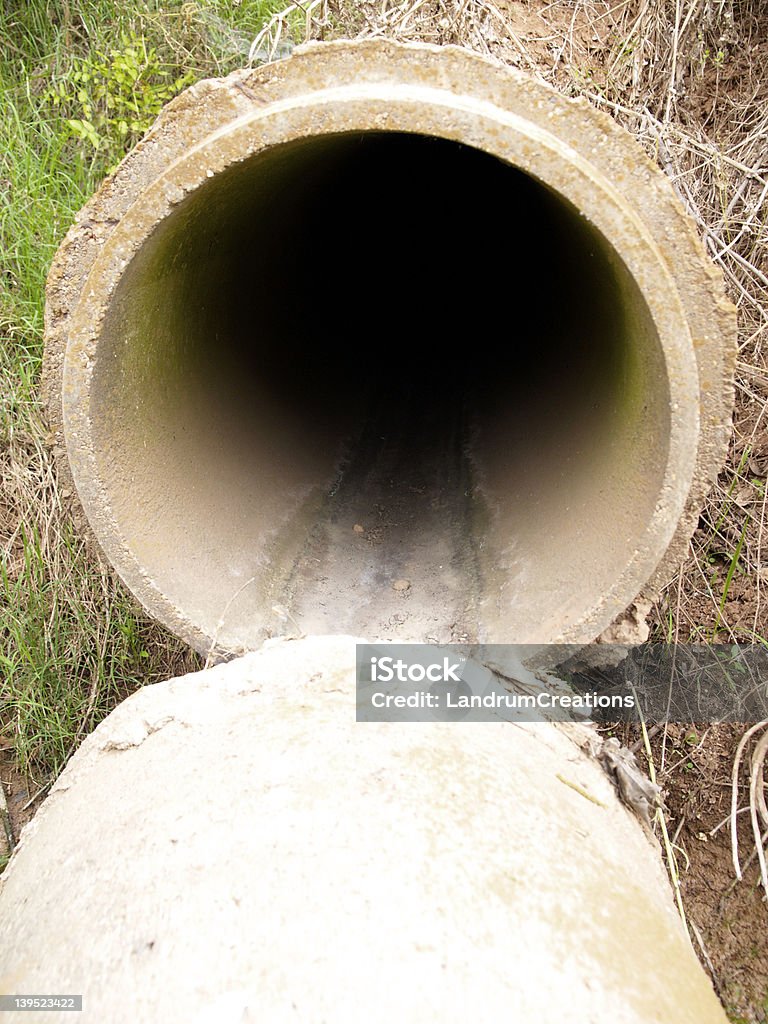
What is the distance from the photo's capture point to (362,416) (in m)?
3.61

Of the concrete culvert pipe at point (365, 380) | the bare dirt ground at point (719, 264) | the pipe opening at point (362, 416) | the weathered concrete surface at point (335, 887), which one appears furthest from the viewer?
Answer: the bare dirt ground at point (719, 264)

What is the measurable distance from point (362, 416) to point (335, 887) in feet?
8.49

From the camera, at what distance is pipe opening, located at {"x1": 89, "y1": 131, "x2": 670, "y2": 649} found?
208cm

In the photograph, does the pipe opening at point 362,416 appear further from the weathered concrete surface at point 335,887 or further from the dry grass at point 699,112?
the weathered concrete surface at point 335,887

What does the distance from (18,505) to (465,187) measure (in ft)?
8.90

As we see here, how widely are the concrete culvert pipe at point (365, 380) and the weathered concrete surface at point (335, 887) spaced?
61 cm

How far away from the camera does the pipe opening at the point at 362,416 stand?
6.82 feet

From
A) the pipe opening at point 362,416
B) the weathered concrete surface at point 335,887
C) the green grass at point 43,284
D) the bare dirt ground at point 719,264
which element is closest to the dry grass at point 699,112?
the bare dirt ground at point 719,264

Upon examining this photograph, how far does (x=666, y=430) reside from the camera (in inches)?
74.7

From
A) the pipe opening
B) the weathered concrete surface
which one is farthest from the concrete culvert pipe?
the weathered concrete surface

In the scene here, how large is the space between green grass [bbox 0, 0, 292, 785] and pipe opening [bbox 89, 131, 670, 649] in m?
0.46

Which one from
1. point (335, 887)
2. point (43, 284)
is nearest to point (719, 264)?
point (43, 284)

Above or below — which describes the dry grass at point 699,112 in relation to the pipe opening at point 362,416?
above

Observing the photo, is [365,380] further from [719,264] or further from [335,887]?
[335,887]
